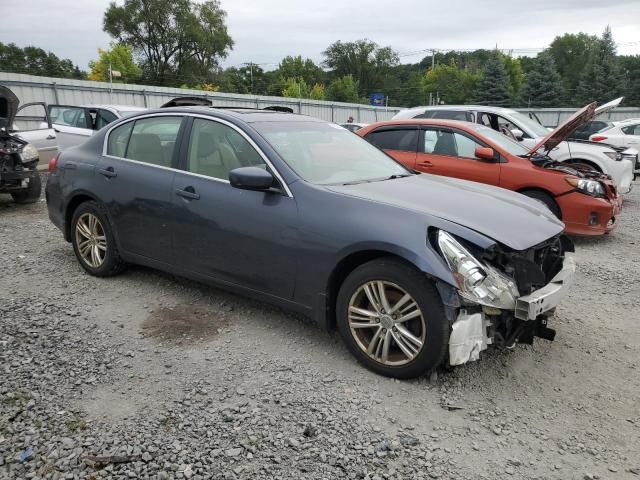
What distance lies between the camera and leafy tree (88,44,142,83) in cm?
5991

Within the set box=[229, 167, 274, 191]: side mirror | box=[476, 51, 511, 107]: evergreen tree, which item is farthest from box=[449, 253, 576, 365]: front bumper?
box=[476, 51, 511, 107]: evergreen tree

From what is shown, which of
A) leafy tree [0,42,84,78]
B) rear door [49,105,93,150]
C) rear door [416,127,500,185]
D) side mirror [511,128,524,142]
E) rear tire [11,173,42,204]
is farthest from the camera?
leafy tree [0,42,84,78]

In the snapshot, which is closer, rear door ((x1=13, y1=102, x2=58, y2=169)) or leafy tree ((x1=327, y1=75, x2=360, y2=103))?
rear door ((x1=13, y1=102, x2=58, y2=169))

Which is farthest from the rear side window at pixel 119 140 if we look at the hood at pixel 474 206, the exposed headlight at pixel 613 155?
the exposed headlight at pixel 613 155

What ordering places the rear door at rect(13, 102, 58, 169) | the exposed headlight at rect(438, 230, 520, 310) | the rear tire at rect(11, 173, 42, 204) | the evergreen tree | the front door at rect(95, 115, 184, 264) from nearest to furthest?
the exposed headlight at rect(438, 230, 520, 310) → the front door at rect(95, 115, 184, 264) → the rear tire at rect(11, 173, 42, 204) → the rear door at rect(13, 102, 58, 169) → the evergreen tree

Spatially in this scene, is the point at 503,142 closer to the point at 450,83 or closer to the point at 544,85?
the point at 544,85

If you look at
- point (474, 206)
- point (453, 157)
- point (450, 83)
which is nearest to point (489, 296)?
point (474, 206)

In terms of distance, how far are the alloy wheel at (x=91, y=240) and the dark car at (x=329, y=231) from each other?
2 centimetres

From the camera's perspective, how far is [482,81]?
150ft

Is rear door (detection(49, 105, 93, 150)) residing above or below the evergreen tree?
below

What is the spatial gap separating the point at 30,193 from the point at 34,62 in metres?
84.2

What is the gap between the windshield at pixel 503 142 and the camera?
736 centimetres

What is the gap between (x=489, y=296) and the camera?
3020mm

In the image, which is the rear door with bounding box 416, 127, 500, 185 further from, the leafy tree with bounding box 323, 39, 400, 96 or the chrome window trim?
the leafy tree with bounding box 323, 39, 400, 96
